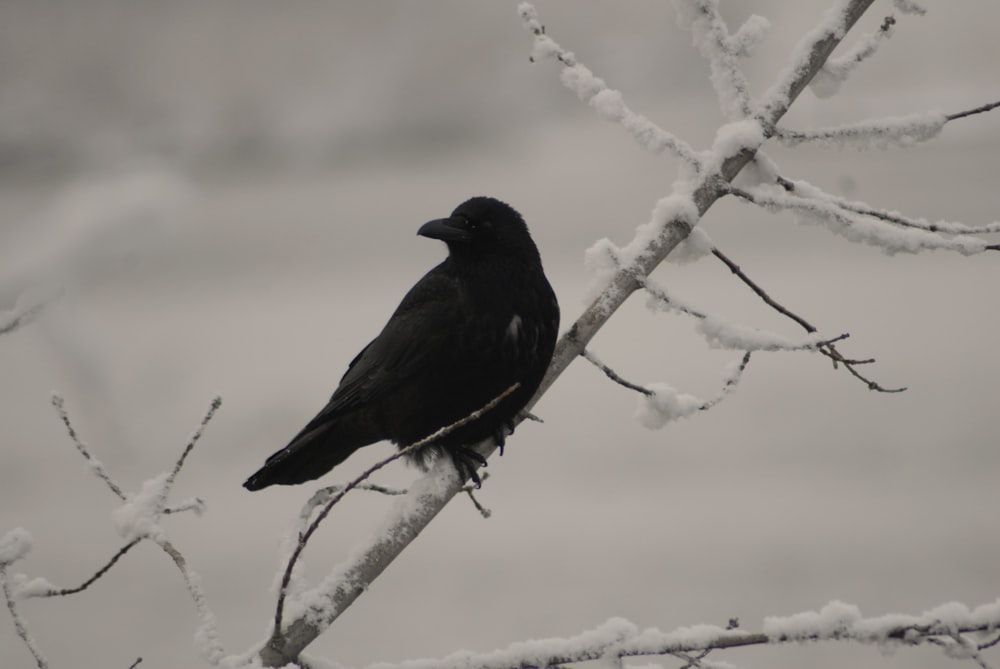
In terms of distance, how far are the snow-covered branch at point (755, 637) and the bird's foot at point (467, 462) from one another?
0.63m

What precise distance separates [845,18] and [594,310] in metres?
0.82

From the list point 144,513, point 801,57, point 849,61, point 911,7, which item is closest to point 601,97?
point 801,57

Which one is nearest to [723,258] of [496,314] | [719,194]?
[719,194]

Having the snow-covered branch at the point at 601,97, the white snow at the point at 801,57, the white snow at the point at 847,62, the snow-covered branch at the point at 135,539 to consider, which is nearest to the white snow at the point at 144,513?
the snow-covered branch at the point at 135,539

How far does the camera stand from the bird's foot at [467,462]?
2.50 m

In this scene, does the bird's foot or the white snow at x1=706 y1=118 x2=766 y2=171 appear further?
the bird's foot

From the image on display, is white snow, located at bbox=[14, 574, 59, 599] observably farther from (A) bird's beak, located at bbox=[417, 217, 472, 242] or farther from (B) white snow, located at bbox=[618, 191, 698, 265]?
(A) bird's beak, located at bbox=[417, 217, 472, 242]

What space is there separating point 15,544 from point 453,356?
1467 millimetres

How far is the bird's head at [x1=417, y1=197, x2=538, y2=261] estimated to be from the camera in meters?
3.17

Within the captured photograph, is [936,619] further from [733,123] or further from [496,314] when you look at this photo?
[496,314]

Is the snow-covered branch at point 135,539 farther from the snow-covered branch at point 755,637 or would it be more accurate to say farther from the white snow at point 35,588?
the snow-covered branch at point 755,637

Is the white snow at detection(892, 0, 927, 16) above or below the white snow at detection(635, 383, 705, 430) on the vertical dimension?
above

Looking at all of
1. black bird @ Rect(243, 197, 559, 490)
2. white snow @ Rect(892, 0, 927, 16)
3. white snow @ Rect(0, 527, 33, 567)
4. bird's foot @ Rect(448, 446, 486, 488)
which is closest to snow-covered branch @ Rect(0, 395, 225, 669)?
white snow @ Rect(0, 527, 33, 567)

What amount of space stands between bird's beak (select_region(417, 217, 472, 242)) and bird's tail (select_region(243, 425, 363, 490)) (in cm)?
71
